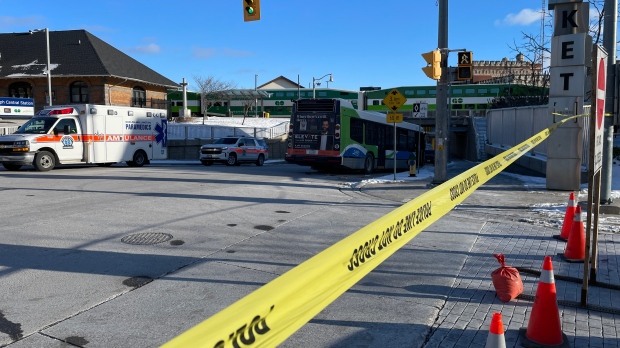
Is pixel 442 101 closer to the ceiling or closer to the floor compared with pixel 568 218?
closer to the ceiling

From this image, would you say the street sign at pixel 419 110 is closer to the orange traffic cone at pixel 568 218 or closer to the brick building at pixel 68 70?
the orange traffic cone at pixel 568 218

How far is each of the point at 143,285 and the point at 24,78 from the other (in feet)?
160

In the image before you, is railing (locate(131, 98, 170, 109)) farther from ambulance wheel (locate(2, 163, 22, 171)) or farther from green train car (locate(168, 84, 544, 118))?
ambulance wheel (locate(2, 163, 22, 171))

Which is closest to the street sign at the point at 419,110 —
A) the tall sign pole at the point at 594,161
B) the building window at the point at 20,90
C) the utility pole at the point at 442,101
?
the utility pole at the point at 442,101

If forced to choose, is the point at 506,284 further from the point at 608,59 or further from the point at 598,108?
the point at 608,59

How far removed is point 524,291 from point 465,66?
33.5ft

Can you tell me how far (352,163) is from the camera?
21297mm

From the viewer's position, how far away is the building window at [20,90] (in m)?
47.6

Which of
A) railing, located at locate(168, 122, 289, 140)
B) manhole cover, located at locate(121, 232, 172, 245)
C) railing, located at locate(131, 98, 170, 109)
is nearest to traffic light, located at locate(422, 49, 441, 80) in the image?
manhole cover, located at locate(121, 232, 172, 245)

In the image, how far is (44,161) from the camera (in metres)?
18.5

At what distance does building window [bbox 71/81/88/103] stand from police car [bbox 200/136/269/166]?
24.5 metres

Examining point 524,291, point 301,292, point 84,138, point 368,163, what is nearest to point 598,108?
point 524,291

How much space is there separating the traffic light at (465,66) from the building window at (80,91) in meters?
40.5

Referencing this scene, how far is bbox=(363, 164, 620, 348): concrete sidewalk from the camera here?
4.42 meters
